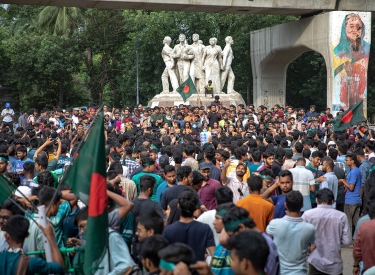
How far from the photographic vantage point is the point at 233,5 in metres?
24.9

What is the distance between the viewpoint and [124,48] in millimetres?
37375

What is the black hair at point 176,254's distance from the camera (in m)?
3.86

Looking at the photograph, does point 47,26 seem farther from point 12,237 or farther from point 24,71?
point 12,237

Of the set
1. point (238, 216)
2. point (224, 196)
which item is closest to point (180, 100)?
point (224, 196)

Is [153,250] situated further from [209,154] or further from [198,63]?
[198,63]

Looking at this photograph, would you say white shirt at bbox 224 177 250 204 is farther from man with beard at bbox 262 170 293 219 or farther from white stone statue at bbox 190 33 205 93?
white stone statue at bbox 190 33 205 93

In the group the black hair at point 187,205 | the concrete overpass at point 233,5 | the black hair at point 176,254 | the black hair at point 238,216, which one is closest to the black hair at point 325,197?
the black hair at point 187,205

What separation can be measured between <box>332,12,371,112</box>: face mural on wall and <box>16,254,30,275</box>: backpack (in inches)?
882

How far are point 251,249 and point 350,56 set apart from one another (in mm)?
23123

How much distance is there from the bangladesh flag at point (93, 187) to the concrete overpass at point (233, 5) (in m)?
19.0

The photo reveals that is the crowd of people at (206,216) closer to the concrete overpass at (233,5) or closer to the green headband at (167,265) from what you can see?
the green headband at (167,265)

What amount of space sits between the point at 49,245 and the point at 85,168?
60 cm

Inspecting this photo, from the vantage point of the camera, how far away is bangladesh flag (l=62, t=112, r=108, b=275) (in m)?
4.53

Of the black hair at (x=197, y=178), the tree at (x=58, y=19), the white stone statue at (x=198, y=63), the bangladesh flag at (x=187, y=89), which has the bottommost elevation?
Answer: the black hair at (x=197, y=178)
